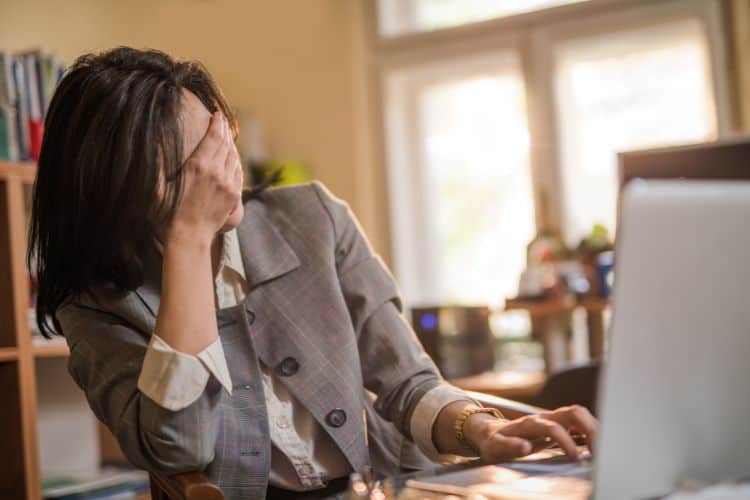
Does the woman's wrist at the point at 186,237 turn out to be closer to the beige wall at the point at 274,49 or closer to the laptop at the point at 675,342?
the laptop at the point at 675,342

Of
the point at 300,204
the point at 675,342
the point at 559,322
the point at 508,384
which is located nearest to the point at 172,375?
the point at 300,204

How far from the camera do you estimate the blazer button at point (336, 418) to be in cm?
128

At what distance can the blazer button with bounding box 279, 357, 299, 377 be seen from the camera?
129 centimetres

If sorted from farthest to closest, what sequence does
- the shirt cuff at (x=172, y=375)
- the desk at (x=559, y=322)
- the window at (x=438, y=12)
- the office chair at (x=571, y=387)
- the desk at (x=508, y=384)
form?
1. the window at (x=438, y=12)
2. the desk at (x=559, y=322)
3. the desk at (x=508, y=384)
4. the office chair at (x=571, y=387)
5. the shirt cuff at (x=172, y=375)

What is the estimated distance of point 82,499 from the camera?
2.16 meters

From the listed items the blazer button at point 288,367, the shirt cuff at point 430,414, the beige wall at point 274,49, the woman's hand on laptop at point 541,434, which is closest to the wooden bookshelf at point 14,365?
the blazer button at point 288,367

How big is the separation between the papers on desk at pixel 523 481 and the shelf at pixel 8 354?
1.43 m

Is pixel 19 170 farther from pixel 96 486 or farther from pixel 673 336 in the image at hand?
pixel 673 336

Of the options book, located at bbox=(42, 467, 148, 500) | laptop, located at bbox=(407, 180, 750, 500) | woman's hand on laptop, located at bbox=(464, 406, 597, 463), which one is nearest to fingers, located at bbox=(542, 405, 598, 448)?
woman's hand on laptop, located at bbox=(464, 406, 597, 463)

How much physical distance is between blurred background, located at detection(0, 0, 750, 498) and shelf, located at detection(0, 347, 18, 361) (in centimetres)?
147

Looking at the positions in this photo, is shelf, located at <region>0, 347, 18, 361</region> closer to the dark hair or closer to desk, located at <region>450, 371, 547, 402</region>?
the dark hair

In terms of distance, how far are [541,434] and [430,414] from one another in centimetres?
32

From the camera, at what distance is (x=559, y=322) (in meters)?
3.45

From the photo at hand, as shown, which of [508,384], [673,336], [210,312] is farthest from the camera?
[508,384]
